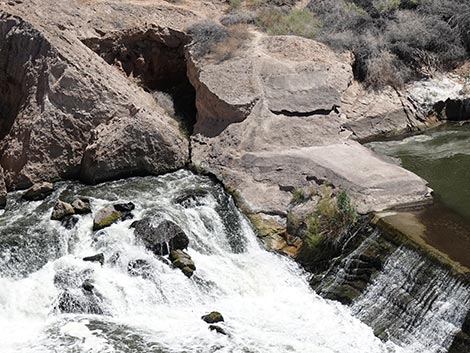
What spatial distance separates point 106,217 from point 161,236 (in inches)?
52.6

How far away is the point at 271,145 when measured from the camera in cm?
1633

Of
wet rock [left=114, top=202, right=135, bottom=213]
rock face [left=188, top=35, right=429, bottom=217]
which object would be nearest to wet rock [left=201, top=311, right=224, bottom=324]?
wet rock [left=114, top=202, right=135, bottom=213]

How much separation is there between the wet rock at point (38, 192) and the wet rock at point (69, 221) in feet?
5.54

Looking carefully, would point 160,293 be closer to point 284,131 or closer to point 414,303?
point 414,303

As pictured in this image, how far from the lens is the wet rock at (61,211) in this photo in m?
13.6

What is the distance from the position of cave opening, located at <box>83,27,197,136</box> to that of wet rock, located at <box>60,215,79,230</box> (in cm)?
643

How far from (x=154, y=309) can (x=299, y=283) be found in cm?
284

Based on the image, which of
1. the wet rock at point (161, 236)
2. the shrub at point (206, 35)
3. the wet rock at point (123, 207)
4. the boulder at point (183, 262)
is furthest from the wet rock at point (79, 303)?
the shrub at point (206, 35)

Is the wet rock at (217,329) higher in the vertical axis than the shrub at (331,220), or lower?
lower

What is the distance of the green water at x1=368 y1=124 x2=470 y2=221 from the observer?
14.5 metres

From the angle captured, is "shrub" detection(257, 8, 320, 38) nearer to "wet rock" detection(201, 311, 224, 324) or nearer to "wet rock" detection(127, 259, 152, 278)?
"wet rock" detection(127, 259, 152, 278)

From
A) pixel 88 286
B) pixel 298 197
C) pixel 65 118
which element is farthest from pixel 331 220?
pixel 65 118

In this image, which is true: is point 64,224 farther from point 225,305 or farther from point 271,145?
point 271,145

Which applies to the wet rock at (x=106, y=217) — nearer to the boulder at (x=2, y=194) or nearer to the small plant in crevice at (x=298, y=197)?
the boulder at (x=2, y=194)
